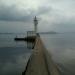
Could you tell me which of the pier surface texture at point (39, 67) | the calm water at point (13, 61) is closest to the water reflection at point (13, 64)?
the calm water at point (13, 61)

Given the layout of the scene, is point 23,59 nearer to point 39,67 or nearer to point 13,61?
point 13,61

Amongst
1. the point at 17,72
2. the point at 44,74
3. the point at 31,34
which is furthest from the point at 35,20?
the point at 44,74

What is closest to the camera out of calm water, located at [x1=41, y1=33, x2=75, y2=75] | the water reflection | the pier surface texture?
the pier surface texture

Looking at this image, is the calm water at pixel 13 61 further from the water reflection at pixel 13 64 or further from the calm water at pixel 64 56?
the calm water at pixel 64 56

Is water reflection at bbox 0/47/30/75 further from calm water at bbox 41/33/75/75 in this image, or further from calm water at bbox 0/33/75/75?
calm water at bbox 41/33/75/75

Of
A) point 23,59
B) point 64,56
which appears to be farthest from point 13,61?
point 64,56

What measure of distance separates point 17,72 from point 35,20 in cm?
3782

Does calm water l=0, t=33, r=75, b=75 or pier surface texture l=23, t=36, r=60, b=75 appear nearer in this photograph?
pier surface texture l=23, t=36, r=60, b=75

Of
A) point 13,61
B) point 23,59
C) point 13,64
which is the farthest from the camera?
point 23,59

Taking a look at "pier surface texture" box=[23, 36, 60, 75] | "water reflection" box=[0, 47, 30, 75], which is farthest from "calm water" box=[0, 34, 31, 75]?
"pier surface texture" box=[23, 36, 60, 75]

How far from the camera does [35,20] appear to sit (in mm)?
53344

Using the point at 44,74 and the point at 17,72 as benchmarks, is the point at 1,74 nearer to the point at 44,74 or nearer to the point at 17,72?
the point at 17,72

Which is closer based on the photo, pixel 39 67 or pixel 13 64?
pixel 39 67

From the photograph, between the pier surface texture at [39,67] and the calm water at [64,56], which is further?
the calm water at [64,56]
